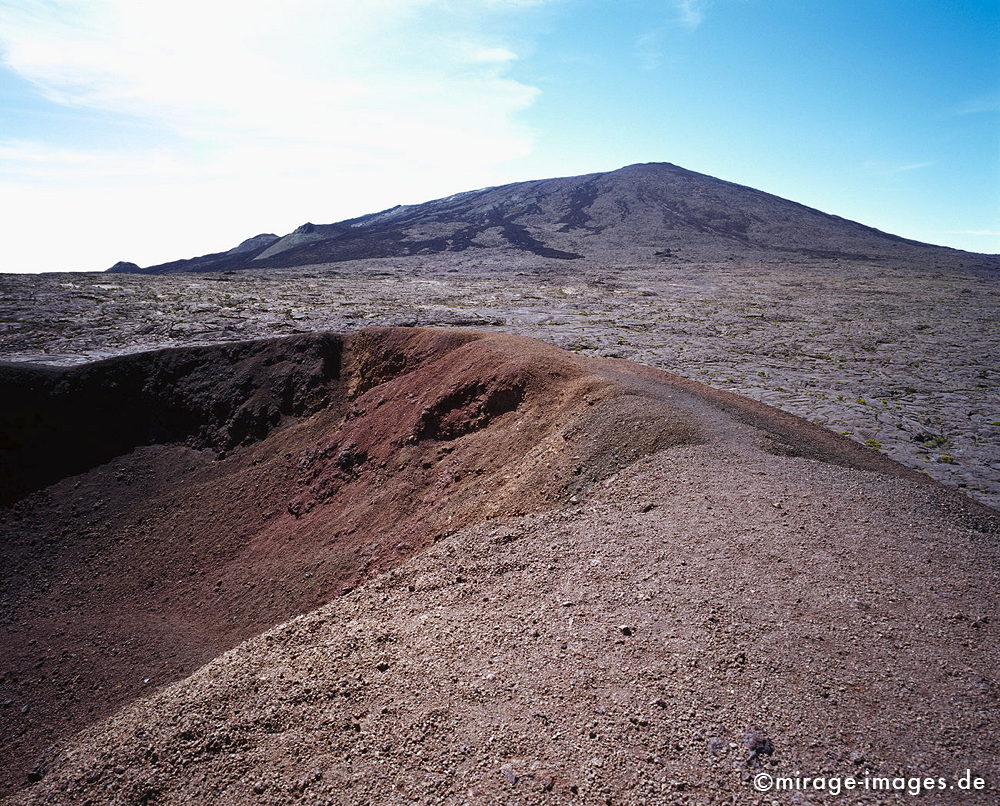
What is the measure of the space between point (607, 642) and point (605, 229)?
79328 mm

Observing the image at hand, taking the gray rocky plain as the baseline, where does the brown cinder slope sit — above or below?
below

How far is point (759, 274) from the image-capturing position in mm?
47906

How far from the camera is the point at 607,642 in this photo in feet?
14.6

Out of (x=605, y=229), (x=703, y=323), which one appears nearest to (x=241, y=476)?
(x=703, y=323)

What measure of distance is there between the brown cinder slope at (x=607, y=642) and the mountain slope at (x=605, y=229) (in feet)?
182

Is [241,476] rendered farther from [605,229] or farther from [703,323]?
[605,229]

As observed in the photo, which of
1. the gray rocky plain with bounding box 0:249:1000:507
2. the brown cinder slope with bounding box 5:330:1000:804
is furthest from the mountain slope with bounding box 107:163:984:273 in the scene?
the brown cinder slope with bounding box 5:330:1000:804

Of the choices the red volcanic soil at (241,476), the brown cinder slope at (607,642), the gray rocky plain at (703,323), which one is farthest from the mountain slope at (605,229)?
the brown cinder slope at (607,642)

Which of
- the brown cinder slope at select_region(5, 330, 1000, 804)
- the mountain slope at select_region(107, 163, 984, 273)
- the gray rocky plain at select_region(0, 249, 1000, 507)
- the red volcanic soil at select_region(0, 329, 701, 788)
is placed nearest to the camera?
the brown cinder slope at select_region(5, 330, 1000, 804)

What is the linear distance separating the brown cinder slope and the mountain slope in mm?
55364

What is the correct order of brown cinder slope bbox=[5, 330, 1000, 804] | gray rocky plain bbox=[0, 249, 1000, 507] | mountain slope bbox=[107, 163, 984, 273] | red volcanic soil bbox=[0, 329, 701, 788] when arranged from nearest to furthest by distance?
brown cinder slope bbox=[5, 330, 1000, 804], red volcanic soil bbox=[0, 329, 701, 788], gray rocky plain bbox=[0, 249, 1000, 507], mountain slope bbox=[107, 163, 984, 273]

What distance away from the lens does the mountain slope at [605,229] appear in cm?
6631

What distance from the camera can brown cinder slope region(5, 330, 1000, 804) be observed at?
3.49 metres

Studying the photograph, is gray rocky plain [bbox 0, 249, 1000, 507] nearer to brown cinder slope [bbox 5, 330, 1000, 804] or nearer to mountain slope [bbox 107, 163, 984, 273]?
brown cinder slope [bbox 5, 330, 1000, 804]
